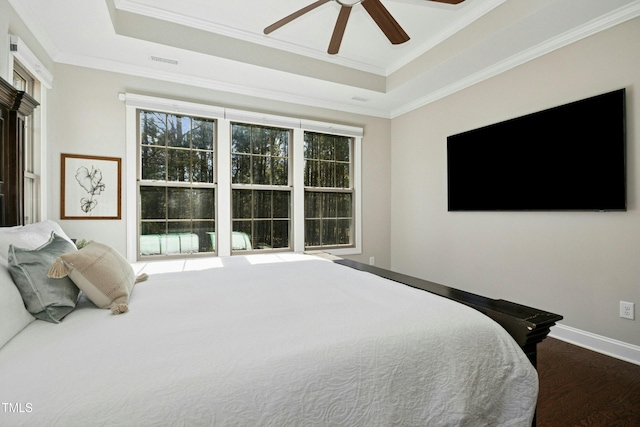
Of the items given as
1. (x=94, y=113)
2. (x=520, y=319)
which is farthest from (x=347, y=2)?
(x=94, y=113)

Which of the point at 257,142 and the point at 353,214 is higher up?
the point at 257,142

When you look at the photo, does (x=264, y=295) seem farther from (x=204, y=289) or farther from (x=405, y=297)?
(x=405, y=297)

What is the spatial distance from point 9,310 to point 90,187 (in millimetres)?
2596

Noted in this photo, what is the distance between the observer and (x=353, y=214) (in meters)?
4.49

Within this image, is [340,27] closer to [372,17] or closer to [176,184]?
[372,17]

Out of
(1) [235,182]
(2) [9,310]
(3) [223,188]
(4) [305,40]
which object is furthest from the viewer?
(1) [235,182]

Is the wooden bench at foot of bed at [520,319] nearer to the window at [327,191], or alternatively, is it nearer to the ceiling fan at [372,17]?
the ceiling fan at [372,17]

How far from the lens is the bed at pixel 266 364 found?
703mm

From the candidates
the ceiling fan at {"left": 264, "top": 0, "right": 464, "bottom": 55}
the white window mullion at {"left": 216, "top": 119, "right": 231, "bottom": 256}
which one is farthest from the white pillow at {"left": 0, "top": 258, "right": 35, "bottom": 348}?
the white window mullion at {"left": 216, "top": 119, "right": 231, "bottom": 256}

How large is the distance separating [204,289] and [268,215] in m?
2.50

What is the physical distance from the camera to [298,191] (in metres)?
4.11

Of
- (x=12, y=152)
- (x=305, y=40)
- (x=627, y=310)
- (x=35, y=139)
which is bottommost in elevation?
(x=627, y=310)

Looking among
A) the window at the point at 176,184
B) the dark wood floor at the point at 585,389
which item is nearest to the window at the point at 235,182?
the window at the point at 176,184

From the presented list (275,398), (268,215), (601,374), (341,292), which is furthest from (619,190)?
(268,215)
